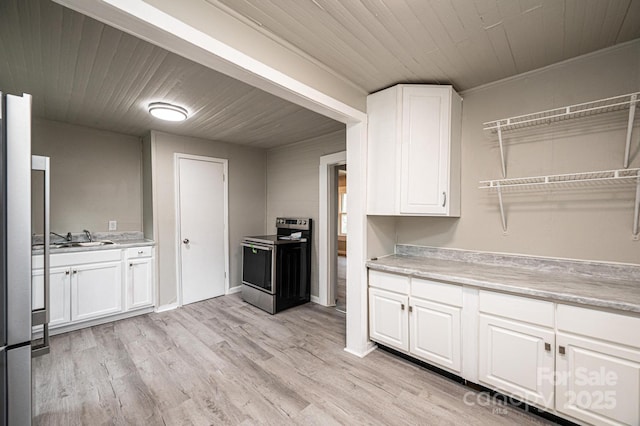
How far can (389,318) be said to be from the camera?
232cm

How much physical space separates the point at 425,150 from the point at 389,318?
1488 mm

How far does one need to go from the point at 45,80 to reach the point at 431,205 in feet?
11.1

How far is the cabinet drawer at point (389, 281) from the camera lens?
7.28 feet

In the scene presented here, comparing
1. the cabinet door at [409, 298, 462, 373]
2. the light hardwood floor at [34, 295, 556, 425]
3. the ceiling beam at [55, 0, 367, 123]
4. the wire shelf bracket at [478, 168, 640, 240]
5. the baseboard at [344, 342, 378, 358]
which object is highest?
the ceiling beam at [55, 0, 367, 123]

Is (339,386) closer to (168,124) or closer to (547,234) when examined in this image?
(547,234)

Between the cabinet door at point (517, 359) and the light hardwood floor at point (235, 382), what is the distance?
0.56 ft

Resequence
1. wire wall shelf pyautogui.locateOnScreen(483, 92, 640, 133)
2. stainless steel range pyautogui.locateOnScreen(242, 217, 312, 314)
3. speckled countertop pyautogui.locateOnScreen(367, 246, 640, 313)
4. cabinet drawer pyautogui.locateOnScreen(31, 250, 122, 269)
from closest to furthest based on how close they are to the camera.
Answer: speckled countertop pyautogui.locateOnScreen(367, 246, 640, 313), wire wall shelf pyautogui.locateOnScreen(483, 92, 640, 133), cabinet drawer pyautogui.locateOnScreen(31, 250, 122, 269), stainless steel range pyautogui.locateOnScreen(242, 217, 312, 314)

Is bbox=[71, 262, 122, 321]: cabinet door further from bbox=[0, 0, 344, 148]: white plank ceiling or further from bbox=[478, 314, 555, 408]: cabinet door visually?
bbox=[478, 314, 555, 408]: cabinet door

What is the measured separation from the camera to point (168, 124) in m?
3.23

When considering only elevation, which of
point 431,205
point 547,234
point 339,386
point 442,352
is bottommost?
point 339,386

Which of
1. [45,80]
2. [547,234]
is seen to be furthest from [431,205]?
[45,80]

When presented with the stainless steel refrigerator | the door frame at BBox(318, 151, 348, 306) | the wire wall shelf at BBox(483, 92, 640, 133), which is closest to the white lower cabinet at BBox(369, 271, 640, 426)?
the wire wall shelf at BBox(483, 92, 640, 133)

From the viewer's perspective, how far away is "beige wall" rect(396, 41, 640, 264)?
1785mm

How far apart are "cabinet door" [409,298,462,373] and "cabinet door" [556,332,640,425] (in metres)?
0.56
